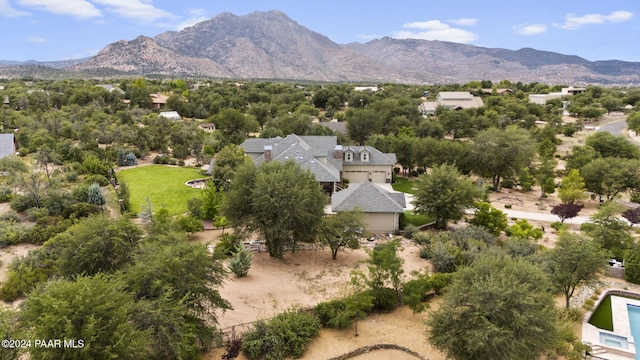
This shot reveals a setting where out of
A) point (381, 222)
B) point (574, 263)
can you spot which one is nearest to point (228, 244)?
point (381, 222)

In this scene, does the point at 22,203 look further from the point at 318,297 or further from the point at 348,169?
the point at 348,169

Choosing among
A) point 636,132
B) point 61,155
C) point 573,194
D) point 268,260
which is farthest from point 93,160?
point 636,132

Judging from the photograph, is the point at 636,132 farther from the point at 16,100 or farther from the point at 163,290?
the point at 16,100

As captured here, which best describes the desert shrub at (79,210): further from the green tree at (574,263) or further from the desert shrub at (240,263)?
the green tree at (574,263)

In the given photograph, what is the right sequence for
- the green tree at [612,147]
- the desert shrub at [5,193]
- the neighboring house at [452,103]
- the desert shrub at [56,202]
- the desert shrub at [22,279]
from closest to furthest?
the desert shrub at [22,279]
the desert shrub at [56,202]
the desert shrub at [5,193]
the green tree at [612,147]
the neighboring house at [452,103]

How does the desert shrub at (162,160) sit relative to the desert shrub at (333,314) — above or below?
above

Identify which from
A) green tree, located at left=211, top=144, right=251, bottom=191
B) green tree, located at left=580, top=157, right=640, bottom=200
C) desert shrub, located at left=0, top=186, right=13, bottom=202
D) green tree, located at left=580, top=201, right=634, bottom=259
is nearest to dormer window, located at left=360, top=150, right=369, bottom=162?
green tree, located at left=211, top=144, right=251, bottom=191

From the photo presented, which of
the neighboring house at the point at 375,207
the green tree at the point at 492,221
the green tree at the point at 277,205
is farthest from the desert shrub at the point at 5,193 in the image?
the green tree at the point at 492,221
